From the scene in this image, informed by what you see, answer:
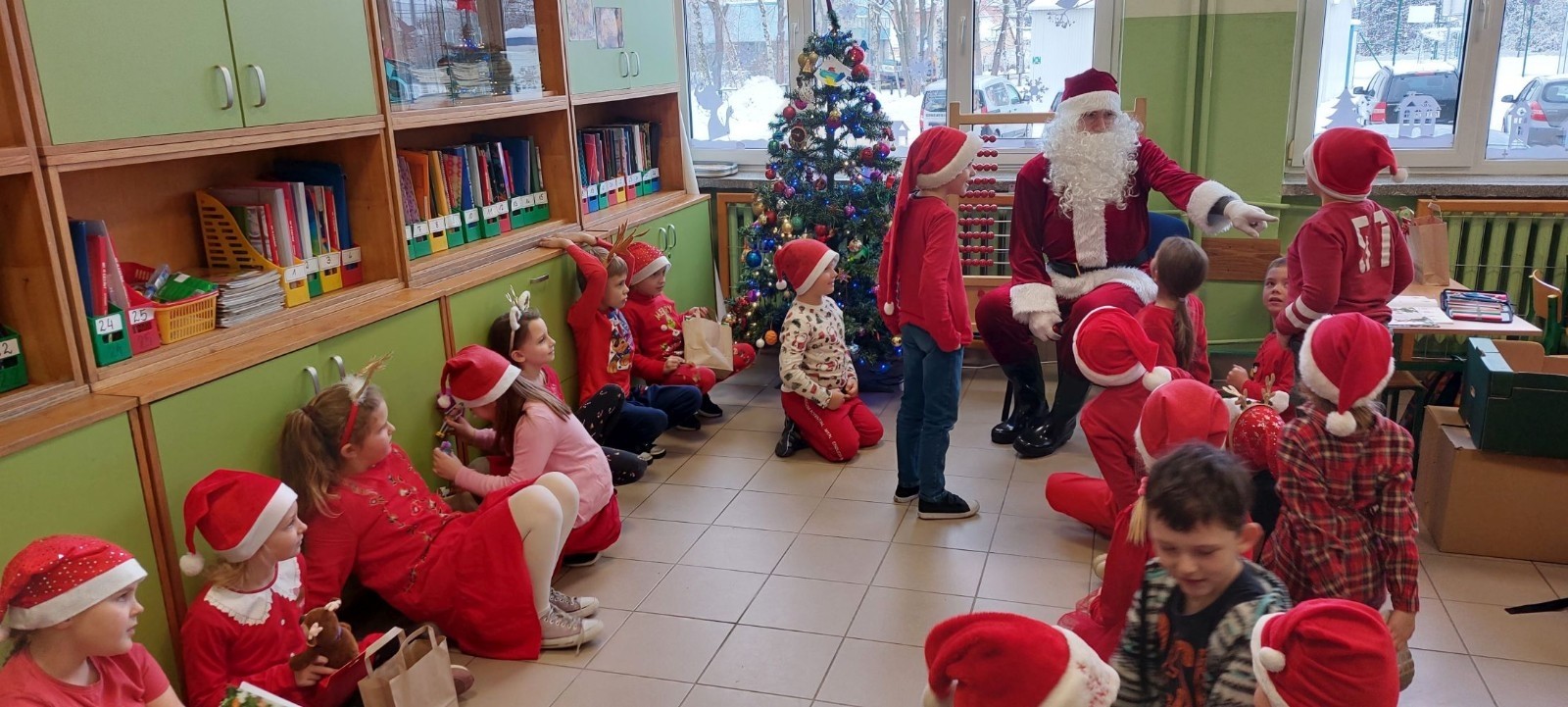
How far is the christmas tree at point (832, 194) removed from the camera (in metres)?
4.89

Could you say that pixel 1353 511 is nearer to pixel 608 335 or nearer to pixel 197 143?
pixel 608 335

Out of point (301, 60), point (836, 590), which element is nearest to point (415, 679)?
point (836, 590)

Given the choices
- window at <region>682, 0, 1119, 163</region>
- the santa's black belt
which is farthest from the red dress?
window at <region>682, 0, 1119, 163</region>

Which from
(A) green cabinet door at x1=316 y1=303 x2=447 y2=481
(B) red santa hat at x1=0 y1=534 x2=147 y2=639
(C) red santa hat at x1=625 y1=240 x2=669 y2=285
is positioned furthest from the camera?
(C) red santa hat at x1=625 y1=240 x2=669 y2=285

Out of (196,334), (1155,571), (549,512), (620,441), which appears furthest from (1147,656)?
(620,441)

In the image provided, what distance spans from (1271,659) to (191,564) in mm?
2166

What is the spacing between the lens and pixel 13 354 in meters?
2.42

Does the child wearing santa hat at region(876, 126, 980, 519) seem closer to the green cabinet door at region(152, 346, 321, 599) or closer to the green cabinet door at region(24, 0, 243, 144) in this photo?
the green cabinet door at region(152, 346, 321, 599)

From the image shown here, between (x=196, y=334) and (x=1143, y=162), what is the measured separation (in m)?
3.38

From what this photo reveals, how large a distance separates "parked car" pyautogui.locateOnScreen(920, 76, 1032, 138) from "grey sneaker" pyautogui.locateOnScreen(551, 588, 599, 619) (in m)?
3.40

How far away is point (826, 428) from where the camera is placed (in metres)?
4.38

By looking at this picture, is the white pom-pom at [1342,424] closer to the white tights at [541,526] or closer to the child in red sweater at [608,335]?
the white tights at [541,526]

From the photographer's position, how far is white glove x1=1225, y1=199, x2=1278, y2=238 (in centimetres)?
397

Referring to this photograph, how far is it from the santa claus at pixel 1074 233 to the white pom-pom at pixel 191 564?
2935mm
